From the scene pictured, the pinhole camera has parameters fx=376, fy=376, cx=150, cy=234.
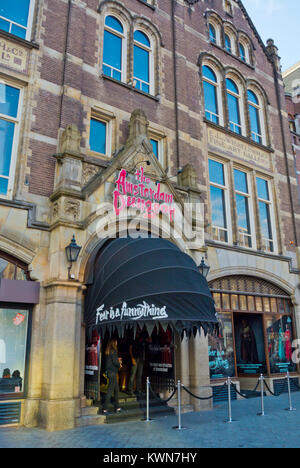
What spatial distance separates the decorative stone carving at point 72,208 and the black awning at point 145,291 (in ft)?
4.40

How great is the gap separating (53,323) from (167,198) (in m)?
5.51

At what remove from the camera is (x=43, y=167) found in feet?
35.8

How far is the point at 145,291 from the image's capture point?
8.82 metres

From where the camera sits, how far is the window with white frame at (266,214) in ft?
57.0

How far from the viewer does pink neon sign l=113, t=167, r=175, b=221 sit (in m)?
11.3

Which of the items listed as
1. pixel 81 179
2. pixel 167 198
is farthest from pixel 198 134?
pixel 81 179

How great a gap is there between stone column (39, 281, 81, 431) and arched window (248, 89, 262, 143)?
513 inches

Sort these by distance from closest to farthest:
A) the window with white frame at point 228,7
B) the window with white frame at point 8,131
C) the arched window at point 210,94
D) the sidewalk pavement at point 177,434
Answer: the sidewalk pavement at point 177,434 → the window with white frame at point 8,131 → the arched window at point 210,94 → the window with white frame at point 228,7

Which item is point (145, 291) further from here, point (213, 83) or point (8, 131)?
point (213, 83)

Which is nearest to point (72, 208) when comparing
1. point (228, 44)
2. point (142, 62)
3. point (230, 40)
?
point (142, 62)

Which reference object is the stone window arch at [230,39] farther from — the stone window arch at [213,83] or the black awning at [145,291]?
the black awning at [145,291]

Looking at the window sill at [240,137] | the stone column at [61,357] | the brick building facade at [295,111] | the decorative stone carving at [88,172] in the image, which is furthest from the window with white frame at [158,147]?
the brick building facade at [295,111]

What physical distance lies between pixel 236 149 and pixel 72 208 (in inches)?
383
